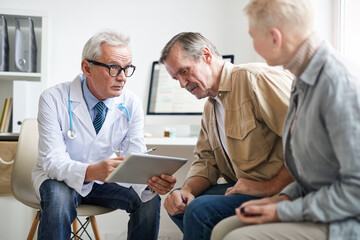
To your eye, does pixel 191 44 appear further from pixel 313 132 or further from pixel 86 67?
pixel 313 132

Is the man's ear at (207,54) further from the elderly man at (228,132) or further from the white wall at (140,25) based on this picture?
the white wall at (140,25)

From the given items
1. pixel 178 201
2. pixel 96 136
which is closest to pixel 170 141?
pixel 96 136

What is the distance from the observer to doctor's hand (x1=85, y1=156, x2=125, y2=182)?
1642 mm

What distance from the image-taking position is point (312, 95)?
3.28 ft

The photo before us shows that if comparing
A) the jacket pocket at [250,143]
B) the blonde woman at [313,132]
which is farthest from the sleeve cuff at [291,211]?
the jacket pocket at [250,143]

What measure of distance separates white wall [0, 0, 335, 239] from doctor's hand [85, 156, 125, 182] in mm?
1329

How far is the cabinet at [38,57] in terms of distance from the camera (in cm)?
265

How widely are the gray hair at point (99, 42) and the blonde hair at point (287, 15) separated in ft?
3.29

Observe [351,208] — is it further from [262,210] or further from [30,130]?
[30,130]

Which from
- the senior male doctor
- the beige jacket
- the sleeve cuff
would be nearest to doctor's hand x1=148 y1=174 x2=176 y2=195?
the senior male doctor

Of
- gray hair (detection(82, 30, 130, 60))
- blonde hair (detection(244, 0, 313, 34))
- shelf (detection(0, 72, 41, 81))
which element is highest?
blonde hair (detection(244, 0, 313, 34))

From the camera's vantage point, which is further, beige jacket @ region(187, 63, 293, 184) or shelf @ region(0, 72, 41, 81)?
shelf @ region(0, 72, 41, 81)

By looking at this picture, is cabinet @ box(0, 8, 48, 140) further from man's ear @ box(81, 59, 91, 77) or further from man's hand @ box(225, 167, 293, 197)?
man's hand @ box(225, 167, 293, 197)

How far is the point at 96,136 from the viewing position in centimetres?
189
